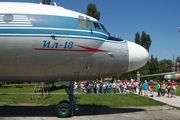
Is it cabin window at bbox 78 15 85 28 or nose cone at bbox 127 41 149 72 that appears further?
nose cone at bbox 127 41 149 72

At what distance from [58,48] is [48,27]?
978mm

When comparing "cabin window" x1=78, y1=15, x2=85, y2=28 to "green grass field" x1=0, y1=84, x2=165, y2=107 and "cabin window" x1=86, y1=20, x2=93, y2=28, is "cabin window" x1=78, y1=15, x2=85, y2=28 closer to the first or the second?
"cabin window" x1=86, y1=20, x2=93, y2=28

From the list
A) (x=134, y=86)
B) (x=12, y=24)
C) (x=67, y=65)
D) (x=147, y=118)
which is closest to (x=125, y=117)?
(x=147, y=118)

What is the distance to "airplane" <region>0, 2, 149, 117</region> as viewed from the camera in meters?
9.73

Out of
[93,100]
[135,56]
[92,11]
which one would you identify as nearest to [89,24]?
[135,56]

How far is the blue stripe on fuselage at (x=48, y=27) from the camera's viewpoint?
31.7ft

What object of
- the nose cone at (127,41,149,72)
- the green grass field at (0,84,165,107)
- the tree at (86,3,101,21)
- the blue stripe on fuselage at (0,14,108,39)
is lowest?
the green grass field at (0,84,165,107)

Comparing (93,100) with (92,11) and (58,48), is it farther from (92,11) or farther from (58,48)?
(92,11)

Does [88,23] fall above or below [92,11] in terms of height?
below

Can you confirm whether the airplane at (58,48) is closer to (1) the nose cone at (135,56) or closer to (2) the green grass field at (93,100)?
(1) the nose cone at (135,56)

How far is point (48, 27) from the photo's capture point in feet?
32.6

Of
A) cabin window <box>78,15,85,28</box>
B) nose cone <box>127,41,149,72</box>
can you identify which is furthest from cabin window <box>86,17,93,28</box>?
→ nose cone <box>127,41,149,72</box>

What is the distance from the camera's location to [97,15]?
53.3 metres

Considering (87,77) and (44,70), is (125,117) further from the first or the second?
(44,70)
